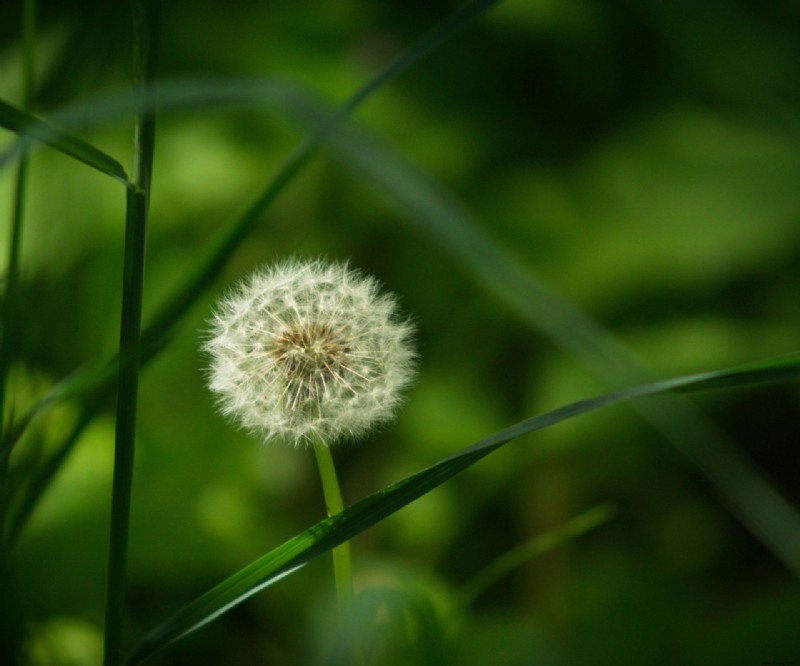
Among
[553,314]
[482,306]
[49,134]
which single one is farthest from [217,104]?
[482,306]

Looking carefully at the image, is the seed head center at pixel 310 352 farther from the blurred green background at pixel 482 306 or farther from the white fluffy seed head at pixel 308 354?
the blurred green background at pixel 482 306

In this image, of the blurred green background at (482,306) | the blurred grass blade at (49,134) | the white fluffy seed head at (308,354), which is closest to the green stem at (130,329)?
the blurred grass blade at (49,134)

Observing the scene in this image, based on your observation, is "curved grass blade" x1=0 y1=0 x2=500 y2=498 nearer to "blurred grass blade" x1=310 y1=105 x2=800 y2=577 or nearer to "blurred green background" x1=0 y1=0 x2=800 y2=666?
"blurred grass blade" x1=310 y1=105 x2=800 y2=577

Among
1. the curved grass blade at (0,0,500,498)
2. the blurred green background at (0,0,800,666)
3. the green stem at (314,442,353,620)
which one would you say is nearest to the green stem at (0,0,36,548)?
the curved grass blade at (0,0,500,498)

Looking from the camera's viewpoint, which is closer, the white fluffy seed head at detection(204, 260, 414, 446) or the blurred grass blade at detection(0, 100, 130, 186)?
the blurred grass blade at detection(0, 100, 130, 186)

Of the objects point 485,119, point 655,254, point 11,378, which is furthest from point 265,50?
point 11,378

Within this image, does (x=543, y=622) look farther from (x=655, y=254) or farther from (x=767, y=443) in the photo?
(x=655, y=254)

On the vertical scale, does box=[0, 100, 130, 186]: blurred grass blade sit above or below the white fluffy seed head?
below
